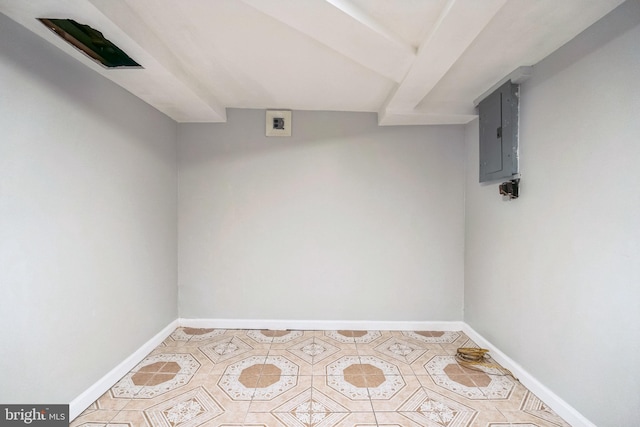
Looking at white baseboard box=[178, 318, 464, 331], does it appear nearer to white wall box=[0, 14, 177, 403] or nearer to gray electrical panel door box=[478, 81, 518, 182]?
white wall box=[0, 14, 177, 403]

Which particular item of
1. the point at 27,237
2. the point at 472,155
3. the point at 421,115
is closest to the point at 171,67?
the point at 27,237

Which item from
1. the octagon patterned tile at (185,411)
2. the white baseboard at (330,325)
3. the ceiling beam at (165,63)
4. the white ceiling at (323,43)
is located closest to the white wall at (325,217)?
the white baseboard at (330,325)

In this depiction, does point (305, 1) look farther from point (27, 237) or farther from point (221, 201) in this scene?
point (221, 201)

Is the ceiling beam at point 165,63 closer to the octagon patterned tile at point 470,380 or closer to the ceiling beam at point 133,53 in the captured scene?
the ceiling beam at point 133,53

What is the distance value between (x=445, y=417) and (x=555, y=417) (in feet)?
2.07

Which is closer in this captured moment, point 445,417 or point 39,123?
point 39,123

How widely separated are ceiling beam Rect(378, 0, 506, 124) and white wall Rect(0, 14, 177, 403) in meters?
1.99

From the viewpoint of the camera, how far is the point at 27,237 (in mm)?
1379

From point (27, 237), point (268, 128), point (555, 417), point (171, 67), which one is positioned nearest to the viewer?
point (27, 237)

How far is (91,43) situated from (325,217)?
2.08 m

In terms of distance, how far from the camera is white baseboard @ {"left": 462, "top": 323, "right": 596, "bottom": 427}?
5.07ft

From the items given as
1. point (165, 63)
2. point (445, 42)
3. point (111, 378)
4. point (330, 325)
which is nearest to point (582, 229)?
point (445, 42)

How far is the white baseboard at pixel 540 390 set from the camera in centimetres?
154

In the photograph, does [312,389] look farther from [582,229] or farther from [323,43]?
[323,43]
